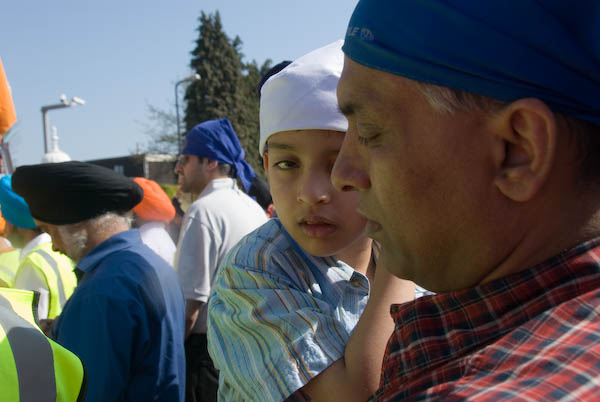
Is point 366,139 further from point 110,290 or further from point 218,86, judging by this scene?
point 218,86

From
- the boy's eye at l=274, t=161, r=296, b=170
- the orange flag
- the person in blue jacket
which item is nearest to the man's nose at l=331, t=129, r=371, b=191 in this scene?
the boy's eye at l=274, t=161, r=296, b=170

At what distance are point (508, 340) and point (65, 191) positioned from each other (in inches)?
123

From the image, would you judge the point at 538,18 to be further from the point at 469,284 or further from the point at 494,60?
the point at 469,284

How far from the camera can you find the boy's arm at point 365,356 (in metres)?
1.27

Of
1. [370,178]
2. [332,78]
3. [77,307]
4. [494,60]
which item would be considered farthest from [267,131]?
[77,307]

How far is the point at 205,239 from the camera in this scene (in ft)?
14.4

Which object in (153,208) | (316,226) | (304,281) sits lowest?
(153,208)

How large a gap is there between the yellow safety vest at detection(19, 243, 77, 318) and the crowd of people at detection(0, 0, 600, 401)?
7.87 ft

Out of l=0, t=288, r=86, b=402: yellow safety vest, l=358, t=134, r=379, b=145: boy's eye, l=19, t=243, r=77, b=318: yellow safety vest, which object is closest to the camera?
l=358, t=134, r=379, b=145: boy's eye

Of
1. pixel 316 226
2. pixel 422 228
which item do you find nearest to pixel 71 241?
pixel 316 226

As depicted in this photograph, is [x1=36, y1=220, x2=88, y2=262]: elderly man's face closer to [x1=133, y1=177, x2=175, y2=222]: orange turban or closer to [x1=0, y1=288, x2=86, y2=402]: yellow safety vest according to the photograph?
[x1=0, y1=288, x2=86, y2=402]: yellow safety vest

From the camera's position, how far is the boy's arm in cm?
127

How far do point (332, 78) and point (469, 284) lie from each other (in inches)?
35.6

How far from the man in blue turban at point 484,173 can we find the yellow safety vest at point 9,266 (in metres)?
4.01
